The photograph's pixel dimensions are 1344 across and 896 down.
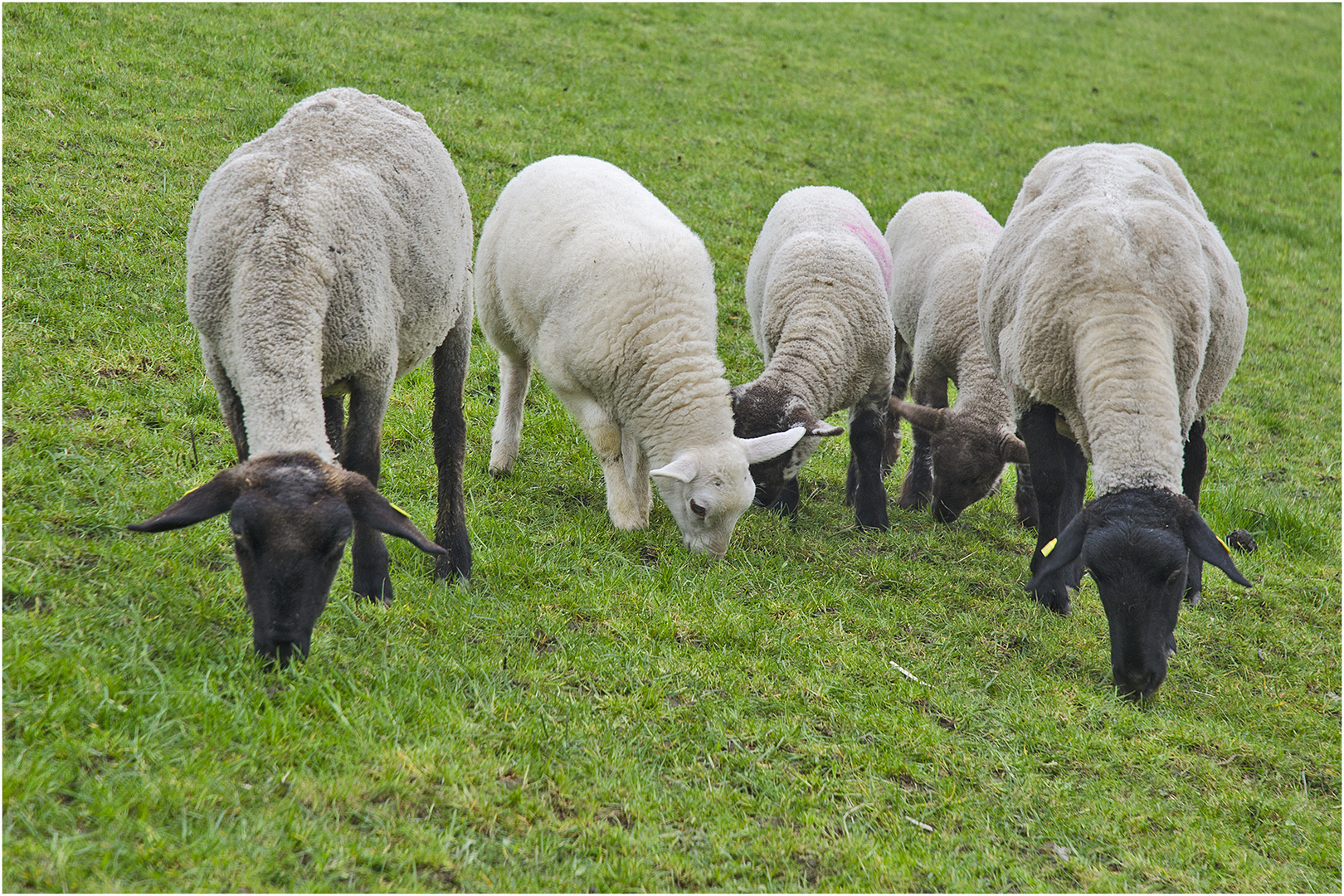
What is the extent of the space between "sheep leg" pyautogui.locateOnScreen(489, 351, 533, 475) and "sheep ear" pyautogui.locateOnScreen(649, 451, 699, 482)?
1.54 meters

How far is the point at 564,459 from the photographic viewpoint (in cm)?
710

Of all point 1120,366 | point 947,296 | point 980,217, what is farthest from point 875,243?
point 1120,366

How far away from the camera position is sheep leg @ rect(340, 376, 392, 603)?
4.41 meters

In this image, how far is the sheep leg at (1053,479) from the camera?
18.6ft

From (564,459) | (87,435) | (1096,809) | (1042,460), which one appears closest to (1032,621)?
(1042,460)

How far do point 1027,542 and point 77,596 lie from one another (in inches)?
224

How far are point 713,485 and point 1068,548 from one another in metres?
1.90

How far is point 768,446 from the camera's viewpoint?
5867 millimetres

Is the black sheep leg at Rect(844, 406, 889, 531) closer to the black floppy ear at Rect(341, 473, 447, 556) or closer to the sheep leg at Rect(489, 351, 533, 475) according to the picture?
the sheep leg at Rect(489, 351, 533, 475)

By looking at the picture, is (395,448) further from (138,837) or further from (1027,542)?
(1027,542)

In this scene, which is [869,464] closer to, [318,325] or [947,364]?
[947,364]

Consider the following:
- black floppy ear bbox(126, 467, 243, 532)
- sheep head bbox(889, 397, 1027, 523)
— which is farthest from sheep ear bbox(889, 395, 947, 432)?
black floppy ear bbox(126, 467, 243, 532)

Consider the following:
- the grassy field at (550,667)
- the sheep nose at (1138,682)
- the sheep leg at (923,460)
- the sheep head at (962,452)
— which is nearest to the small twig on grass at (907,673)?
the grassy field at (550,667)

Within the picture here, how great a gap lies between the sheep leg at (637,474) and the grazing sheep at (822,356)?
0.64 metres
